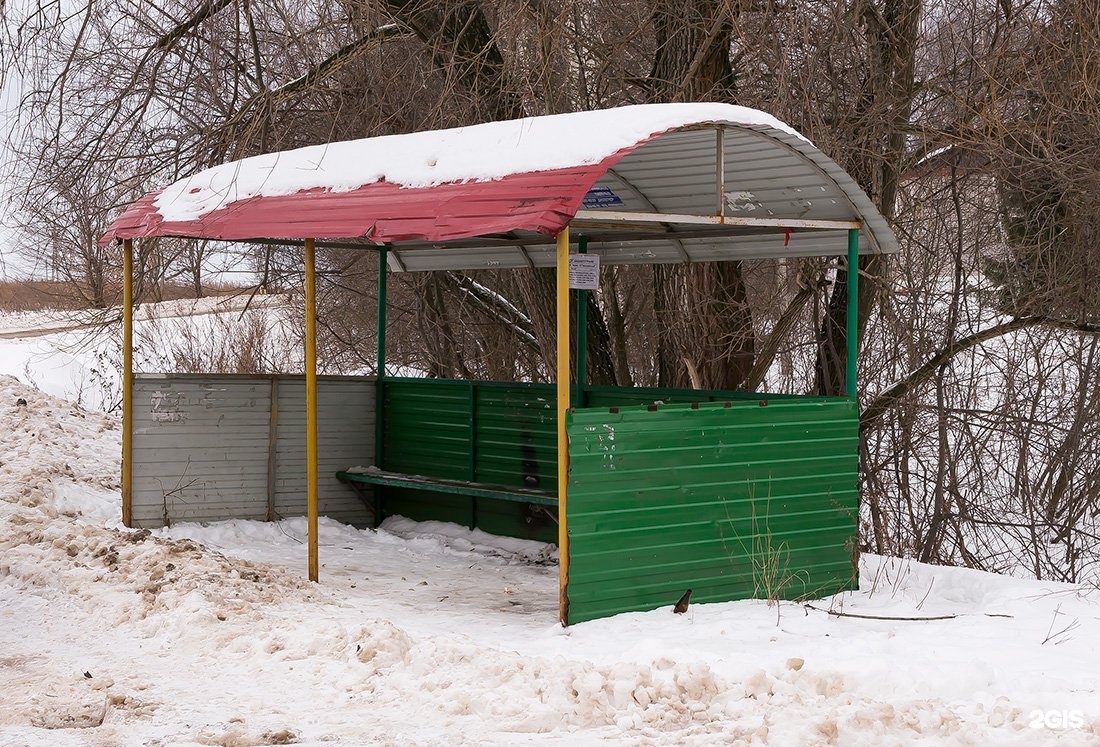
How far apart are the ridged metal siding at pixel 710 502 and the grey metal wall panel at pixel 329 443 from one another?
4706 millimetres

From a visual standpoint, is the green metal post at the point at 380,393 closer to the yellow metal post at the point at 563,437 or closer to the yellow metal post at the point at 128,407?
the yellow metal post at the point at 128,407

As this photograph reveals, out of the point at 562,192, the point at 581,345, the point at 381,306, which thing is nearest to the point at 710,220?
the point at 562,192

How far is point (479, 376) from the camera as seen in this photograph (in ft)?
56.5

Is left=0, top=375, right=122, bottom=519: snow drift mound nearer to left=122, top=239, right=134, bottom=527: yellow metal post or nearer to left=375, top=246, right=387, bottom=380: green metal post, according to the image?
left=122, top=239, right=134, bottom=527: yellow metal post

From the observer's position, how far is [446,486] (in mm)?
10859

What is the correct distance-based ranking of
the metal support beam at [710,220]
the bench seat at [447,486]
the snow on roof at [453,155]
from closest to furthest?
the metal support beam at [710,220] → the snow on roof at [453,155] → the bench seat at [447,486]

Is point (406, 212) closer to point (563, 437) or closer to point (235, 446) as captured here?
point (563, 437)

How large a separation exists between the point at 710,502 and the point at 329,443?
481 cm

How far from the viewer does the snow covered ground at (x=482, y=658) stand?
577cm

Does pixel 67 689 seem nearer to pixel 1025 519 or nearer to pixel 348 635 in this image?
pixel 348 635

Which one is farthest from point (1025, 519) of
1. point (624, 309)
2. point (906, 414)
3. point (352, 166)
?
point (352, 166)

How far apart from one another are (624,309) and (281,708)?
9.13 metres

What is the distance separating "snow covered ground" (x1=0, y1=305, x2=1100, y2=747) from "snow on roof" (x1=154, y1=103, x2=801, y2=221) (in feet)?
9.18
